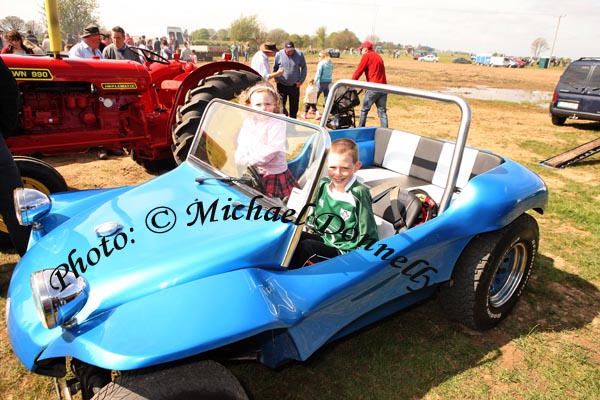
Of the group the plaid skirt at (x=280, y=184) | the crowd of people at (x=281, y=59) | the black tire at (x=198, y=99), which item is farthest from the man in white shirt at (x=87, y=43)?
the plaid skirt at (x=280, y=184)

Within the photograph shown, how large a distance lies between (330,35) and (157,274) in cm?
8764

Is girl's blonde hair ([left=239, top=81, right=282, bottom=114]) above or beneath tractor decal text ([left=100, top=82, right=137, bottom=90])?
above

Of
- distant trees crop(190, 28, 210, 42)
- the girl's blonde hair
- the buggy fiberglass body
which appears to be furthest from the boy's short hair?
distant trees crop(190, 28, 210, 42)

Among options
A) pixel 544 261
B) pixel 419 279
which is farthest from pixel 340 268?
pixel 544 261

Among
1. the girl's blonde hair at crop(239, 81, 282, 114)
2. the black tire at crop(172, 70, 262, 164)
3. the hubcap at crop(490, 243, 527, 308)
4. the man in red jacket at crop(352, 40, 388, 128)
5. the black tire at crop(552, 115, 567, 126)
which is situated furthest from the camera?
the black tire at crop(552, 115, 567, 126)

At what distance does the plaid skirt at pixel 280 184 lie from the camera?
6.92 feet

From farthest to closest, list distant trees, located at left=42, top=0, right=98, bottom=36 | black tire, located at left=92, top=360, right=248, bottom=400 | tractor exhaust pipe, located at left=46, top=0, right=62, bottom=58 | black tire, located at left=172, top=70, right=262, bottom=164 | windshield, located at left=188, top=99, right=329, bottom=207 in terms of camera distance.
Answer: distant trees, located at left=42, top=0, right=98, bottom=36
black tire, located at left=172, top=70, right=262, bottom=164
tractor exhaust pipe, located at left=46, top=0, right=62, bottom=58
windshield, located at left=188, top=99, right=329, bottom=207
black tire, located at left=92, top=360, right=248, bottom=400

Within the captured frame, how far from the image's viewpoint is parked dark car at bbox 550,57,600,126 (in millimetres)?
9219

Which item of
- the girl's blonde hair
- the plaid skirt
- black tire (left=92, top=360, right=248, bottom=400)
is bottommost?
black tire (left=92, top=360, right=248, bottom=400)

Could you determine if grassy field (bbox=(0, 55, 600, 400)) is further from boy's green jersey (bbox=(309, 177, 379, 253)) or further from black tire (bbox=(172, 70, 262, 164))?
black tire (bbox=(172, 70, 262, 164))

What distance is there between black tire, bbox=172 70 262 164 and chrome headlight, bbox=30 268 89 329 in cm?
267

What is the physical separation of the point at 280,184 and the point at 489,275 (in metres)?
1.40

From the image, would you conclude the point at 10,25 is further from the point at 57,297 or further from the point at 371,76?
the point at 57,297

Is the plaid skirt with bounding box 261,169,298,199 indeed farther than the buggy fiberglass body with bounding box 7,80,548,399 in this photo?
Yes
